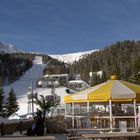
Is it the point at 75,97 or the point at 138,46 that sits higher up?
the point at 138,46

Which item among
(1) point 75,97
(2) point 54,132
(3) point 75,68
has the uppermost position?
(3) point 75,68

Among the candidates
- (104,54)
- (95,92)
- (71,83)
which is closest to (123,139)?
(95,92)

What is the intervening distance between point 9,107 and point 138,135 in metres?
63.2

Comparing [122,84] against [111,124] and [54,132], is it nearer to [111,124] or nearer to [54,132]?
[111,124]

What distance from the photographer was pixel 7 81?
639ft

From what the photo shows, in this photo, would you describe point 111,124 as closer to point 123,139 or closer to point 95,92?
point 95,92

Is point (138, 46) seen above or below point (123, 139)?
above

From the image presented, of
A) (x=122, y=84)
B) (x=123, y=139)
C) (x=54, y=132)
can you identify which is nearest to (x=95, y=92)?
(x=122, y=84)

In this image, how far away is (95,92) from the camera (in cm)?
1864

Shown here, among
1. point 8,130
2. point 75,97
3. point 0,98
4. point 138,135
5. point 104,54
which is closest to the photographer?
point 138,135

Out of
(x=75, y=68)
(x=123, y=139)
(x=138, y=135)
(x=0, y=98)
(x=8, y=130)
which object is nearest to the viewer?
(x=138, y=135)

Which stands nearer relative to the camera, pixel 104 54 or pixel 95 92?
pixel 95 92

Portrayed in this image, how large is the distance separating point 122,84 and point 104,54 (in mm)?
160657

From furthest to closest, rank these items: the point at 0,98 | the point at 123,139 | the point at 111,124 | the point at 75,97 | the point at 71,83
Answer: the point at 71,83 < the point at 0,98 < the point at 75,97 < the point at 111,124 < the point at 123,139
